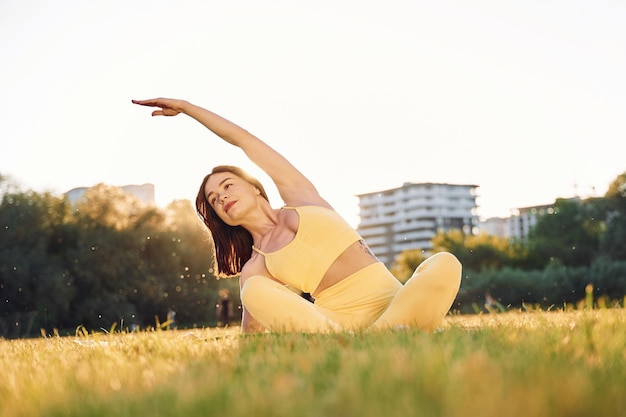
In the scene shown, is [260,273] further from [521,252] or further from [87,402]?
[521,252]

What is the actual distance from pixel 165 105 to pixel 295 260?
5.72 ft

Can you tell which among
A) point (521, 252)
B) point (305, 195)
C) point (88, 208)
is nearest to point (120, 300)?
point (88, 208)

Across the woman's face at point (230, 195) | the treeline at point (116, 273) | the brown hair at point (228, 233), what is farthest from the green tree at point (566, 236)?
the woman's face at point (230, 195)

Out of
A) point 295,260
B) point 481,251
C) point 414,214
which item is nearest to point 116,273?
point 295,260

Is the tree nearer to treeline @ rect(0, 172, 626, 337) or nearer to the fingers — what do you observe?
treeline @ rect(0, 172, 626, 337)

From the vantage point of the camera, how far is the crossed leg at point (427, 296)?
5.09 meters

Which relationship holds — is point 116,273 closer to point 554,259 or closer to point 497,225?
point 554,259

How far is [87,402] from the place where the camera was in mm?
2230

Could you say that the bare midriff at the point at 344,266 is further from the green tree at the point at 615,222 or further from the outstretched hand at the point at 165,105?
the green tree at the point at 615,222

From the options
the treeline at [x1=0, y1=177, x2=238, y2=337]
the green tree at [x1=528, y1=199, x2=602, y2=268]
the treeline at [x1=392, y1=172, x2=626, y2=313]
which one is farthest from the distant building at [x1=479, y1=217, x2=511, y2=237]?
the treeline at [x1=0, y1=177, x2=238, y2=337]

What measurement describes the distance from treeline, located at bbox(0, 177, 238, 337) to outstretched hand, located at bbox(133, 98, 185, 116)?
33172 millimetres

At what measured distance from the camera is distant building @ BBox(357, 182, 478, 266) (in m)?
165

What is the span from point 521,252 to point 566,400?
253 ft

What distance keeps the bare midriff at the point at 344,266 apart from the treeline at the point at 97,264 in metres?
33.8
